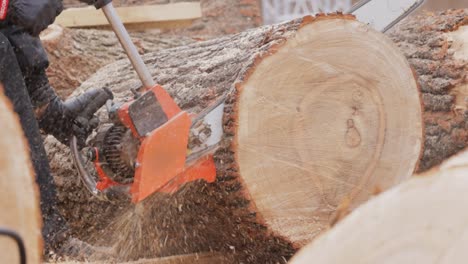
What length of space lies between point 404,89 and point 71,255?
1423mm

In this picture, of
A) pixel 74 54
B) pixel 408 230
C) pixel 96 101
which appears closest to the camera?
pixel 408 230

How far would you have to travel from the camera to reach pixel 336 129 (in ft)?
9.02

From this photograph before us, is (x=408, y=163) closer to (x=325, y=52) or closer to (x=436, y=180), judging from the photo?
(x=325, y=52)

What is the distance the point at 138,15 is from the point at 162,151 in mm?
3823

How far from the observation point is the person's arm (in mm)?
2645

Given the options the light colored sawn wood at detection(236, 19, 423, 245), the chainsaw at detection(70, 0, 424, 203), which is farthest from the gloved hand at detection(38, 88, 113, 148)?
the light colored sawn wood at detection(236, 19, 423, 245)

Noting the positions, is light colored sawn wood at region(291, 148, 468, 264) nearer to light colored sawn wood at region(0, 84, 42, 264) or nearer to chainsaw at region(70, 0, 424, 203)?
light colored sawn wood at region(0, 84, 42, 264)

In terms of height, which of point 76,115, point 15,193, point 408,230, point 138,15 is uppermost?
point 15,193

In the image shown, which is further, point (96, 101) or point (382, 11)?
point (382, 11)

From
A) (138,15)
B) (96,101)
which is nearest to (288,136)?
(96,101)

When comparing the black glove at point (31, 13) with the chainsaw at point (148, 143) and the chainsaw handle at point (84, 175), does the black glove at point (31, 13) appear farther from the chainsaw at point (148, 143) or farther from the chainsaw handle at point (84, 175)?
the chainsaw handle at point (84, 175)

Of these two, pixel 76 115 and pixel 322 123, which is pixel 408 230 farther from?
pixel 76 115

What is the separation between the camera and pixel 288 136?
2.65 metres

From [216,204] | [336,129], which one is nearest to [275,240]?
[216,204]
